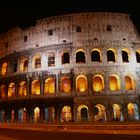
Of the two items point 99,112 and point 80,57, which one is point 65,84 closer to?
point 80,57

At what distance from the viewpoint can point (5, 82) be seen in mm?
29719

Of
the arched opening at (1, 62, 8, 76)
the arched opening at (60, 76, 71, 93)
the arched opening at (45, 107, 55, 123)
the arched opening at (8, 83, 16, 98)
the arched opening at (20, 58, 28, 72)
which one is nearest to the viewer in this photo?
the arched opening at (60, 76, 71, 93)

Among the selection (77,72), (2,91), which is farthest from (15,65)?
(77,72)

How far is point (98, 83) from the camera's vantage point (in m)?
26.2

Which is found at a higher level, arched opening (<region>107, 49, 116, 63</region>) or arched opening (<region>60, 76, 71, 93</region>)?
arched opening (<region>107, 49, 116, 63</region>)

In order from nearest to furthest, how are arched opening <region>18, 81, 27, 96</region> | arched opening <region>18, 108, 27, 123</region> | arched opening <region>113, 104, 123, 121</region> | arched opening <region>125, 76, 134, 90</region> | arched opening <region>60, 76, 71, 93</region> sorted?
arched opening <region>113, 104, 123, 121</region>, arched opening <region>125, 76, 134, 90</region>, arched opening <region>60, 76, 71, 93</region>, arched opening <region>18, 108, 27, 123</region>, arched opening <region>18, 81, 27, 96</region>

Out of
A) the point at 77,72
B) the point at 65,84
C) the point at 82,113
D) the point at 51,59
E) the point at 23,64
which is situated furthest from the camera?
the point at 23,64

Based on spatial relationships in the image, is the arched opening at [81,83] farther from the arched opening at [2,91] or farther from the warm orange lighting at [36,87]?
the arched opening at [2,91]

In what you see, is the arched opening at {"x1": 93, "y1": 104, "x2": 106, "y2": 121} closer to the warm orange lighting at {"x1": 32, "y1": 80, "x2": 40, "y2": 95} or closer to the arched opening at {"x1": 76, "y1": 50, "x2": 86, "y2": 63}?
the arched opening at {"x1": 76, "y1": 50, "x2": 86, "y2": 63}

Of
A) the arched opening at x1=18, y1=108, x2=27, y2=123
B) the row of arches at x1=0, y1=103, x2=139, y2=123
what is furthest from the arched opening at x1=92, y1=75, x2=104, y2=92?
the arched opening at x1=18, y1=108, x2=27, y2=123

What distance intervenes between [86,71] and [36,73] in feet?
18.5

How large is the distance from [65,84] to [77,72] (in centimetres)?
201

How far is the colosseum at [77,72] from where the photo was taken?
25.0 metres

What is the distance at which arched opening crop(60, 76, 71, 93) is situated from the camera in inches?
1032
